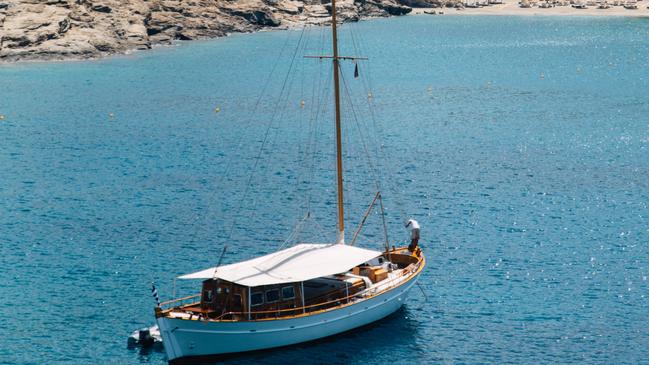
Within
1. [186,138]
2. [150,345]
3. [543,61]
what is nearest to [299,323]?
[150,345]

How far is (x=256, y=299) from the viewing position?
168 ft

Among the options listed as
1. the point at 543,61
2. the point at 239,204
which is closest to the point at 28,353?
the point at 239,204

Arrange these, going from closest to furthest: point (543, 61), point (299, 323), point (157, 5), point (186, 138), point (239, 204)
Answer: point (299, 323), point (239, 204), point (186, 138), point (543, 61), point (157, 5)

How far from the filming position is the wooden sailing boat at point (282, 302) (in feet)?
163

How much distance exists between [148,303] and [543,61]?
108m

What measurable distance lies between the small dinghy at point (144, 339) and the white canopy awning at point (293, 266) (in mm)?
3364

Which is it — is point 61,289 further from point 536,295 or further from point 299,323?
point 536,295

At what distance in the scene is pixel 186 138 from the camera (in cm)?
10206

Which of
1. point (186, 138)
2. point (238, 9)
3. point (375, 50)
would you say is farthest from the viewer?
point (238, 9)

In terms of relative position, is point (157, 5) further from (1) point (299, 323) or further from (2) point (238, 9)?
(1) point (299, 323)

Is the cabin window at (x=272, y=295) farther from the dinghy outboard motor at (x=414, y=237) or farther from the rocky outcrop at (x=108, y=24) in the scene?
the rocky outcrop at (x=108, y=24)

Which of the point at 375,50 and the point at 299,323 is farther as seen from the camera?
the point at 375,50

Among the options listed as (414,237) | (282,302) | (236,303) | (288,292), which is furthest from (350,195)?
(236,303)

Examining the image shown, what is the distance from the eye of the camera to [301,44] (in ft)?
561
